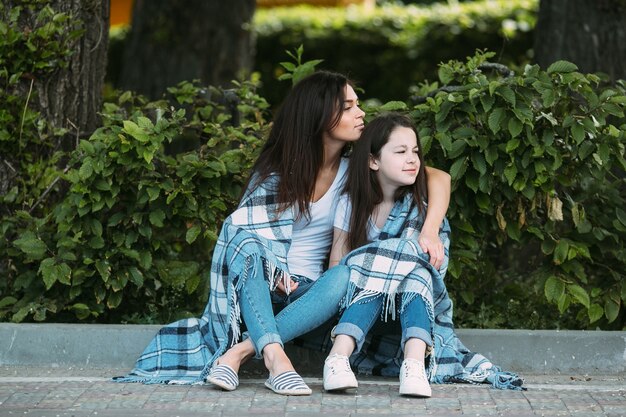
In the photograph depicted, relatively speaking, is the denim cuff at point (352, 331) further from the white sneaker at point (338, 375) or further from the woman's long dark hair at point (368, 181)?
the woman's long dark hair at point (368, 181)

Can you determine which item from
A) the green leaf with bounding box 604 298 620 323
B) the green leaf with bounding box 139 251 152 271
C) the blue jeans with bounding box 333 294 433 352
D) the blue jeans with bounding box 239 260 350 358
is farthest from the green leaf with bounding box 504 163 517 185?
the green leaf with bounding box 139 251 152 271

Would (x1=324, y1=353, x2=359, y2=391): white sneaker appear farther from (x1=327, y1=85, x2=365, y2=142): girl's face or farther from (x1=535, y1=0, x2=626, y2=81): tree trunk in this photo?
(x1=535, y1=0, x2=626, y2=81): tree trunk

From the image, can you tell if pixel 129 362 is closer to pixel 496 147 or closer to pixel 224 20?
pixel 496 147

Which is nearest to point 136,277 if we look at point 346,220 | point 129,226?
point 129,226

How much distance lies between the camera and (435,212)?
4828 millimetres

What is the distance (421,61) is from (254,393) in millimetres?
9449

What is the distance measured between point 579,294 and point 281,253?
4.78ft

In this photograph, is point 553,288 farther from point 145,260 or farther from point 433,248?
point 145,260

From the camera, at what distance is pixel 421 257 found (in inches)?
182

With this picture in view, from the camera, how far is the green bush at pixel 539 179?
17.1 feet

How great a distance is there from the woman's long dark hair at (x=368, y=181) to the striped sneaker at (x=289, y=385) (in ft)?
2.20

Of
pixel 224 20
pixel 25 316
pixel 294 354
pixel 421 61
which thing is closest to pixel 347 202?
pixel 294 354

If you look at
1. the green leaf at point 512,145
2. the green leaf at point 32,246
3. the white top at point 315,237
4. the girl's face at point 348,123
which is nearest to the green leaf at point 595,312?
the green leaf at point 512,145

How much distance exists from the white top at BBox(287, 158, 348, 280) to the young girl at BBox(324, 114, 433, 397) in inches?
2.7
